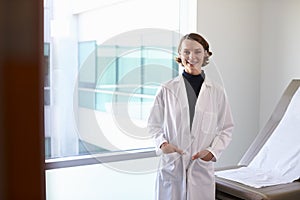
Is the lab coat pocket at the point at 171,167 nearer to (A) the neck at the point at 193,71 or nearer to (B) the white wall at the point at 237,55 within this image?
(A) the neck at the point at 193,71

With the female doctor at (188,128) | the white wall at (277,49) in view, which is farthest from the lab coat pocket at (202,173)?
the white wall at (277,49)

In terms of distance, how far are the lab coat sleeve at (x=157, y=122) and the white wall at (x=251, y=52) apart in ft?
4.94

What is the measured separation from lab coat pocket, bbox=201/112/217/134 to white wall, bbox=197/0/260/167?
1.49 metres

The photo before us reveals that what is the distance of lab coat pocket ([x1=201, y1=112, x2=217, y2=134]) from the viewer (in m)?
1.68

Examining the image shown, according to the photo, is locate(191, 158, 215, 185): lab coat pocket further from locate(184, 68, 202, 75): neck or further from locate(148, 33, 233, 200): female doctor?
locate(184, 68, 202, 75): neck

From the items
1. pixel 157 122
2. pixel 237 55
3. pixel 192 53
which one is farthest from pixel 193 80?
pixel 237 55

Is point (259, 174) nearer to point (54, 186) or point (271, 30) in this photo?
point (54, 186)

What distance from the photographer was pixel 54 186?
237 cm

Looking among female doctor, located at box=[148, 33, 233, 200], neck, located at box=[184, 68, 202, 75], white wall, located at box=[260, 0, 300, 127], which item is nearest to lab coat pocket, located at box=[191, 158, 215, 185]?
female doctor, located at box=[148, 33, 233, 200]

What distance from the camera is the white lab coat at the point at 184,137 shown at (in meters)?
1.67

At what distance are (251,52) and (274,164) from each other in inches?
53.9

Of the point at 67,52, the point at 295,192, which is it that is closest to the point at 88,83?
the point at 67,52

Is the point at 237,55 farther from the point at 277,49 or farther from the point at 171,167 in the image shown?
the point at 171,167

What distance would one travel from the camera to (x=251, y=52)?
3436 millimetres
